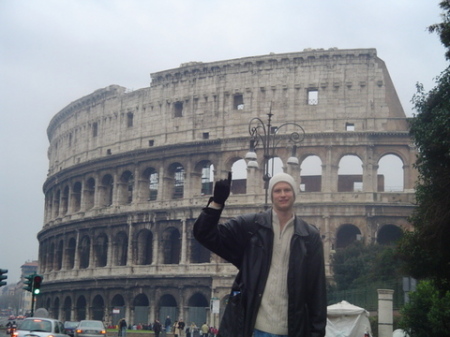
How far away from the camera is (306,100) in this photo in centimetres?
4212

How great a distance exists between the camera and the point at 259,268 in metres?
4.35

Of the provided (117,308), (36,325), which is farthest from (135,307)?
(36,325)

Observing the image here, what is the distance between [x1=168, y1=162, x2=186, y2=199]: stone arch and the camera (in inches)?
1790

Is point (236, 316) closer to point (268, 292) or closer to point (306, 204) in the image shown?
point (268, 292)

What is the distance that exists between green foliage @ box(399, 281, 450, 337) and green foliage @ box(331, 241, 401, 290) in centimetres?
1523

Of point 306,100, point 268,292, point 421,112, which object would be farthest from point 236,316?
point 306,100

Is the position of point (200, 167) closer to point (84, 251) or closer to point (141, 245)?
point (141, 245)

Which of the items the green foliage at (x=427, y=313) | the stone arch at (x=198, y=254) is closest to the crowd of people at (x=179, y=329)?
the stone arch at (x=198, y=254)

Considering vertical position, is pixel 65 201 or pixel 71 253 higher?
pixel 65 201

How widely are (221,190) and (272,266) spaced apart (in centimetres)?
51

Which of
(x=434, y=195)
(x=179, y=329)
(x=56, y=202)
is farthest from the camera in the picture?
(x=56, y=202)

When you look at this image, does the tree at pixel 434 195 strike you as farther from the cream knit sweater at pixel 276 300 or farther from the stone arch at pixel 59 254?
the stone arch at pixel 59 254

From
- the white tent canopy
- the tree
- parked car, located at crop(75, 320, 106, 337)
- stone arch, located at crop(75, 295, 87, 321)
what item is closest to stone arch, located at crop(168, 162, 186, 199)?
stone arch, located at crop(75, 295, 87, 321)

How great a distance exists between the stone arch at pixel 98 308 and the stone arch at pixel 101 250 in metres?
2.18
